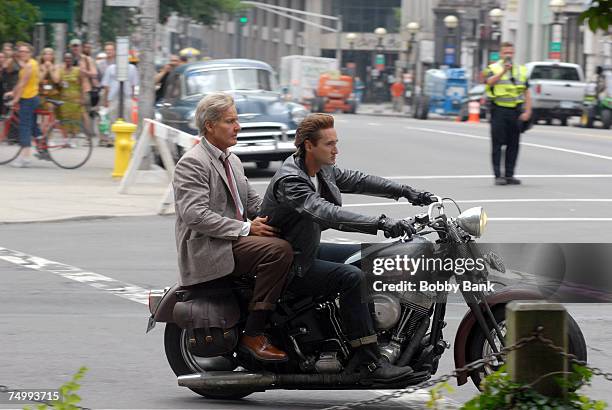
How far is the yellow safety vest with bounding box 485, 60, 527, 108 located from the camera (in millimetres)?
18688

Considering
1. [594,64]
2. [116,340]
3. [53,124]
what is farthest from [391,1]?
[116,340]

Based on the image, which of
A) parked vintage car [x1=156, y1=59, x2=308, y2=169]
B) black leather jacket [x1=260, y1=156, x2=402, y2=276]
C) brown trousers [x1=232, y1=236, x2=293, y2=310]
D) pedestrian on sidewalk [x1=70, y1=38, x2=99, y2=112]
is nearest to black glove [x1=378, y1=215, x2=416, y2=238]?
black leather jacket [x1=260, y1=156, x2=402, y2=276]

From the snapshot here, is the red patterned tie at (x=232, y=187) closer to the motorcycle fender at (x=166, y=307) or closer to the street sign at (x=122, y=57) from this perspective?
the motorcycle fender at (x=166, y=307)

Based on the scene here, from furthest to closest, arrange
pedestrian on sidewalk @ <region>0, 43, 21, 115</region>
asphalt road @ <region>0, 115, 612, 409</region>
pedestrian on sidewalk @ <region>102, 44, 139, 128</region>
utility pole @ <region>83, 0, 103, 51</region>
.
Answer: utility pole @ <region>83, 0, 103, 51</region>
pedestrian on sidewalk @ <region>102, 44, 139, 128</region>
pedestrian on sidewalk @ <region>0, 43, 21, 115</region>
asphalt road @ <region>0, 115, 612, 409</region>

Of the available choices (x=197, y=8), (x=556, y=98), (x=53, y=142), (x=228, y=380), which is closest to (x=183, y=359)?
(x=228, y=380)

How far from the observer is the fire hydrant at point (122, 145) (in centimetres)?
1950

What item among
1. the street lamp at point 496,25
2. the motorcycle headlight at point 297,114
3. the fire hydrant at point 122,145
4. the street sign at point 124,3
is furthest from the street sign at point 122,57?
the street lamp at point 496,25

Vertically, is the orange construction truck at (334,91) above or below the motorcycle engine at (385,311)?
below

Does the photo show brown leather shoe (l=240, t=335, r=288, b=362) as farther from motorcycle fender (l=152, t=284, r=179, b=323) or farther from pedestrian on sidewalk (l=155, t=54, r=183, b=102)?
pedestrian on sidewalk (l=155, t=54, r=183, b=102)

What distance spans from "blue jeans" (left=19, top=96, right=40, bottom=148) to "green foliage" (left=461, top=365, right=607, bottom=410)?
16.4 m

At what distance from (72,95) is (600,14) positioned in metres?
21.1

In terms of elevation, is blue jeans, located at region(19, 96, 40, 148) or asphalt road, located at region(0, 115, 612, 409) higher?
blue jeans, located at region(19, 96, 40, 148)

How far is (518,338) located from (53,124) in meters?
17.0

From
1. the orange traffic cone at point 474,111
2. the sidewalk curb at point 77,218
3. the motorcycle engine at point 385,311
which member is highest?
the motorcycle engine at point 385,311
